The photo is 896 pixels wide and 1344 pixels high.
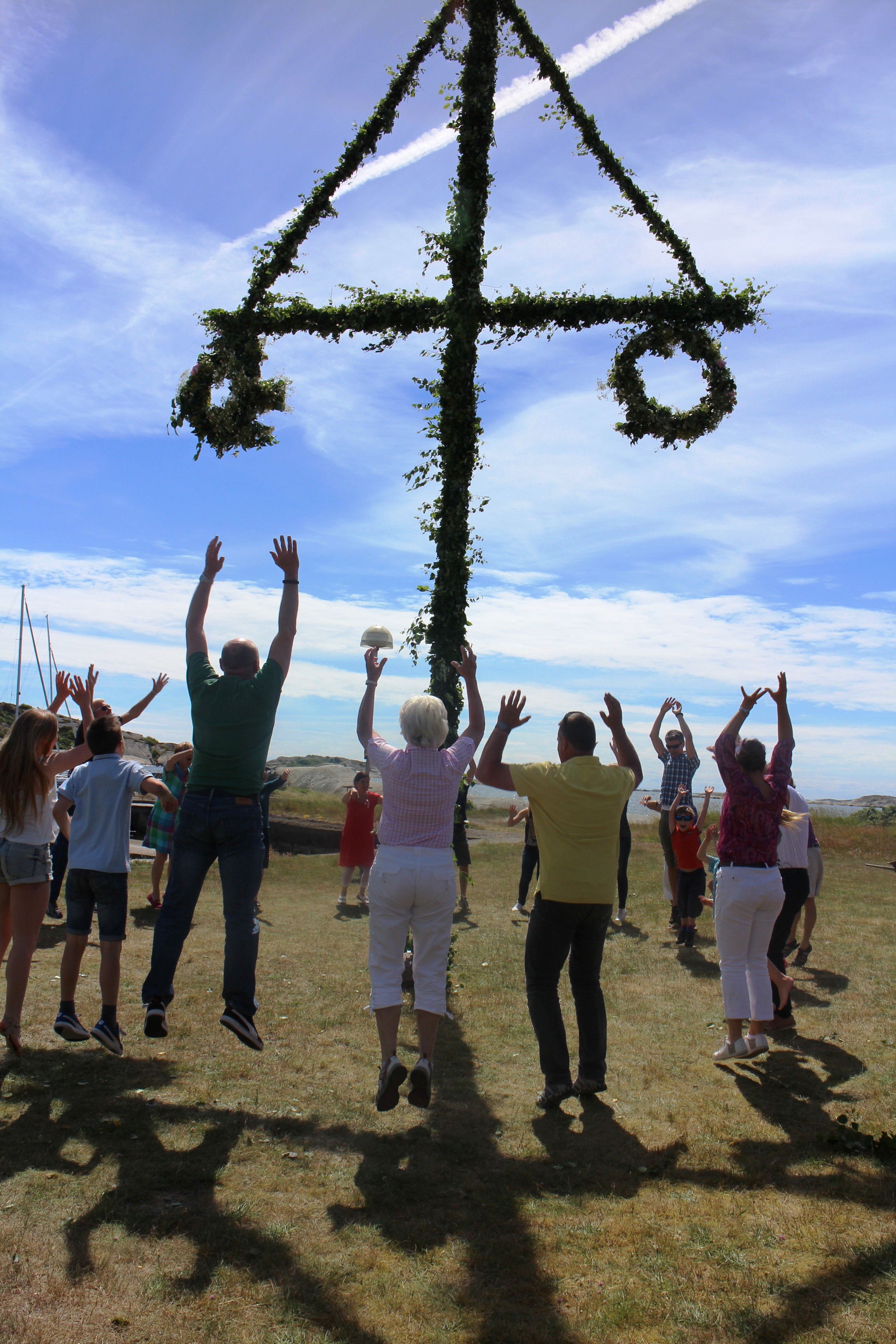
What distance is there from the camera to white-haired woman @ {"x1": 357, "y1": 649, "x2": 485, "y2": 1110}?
14.4 ft

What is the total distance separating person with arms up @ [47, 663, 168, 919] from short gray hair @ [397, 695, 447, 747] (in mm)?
2163

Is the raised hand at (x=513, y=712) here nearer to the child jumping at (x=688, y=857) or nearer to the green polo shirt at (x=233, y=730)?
the green polo shirt at (x=233, y=730)

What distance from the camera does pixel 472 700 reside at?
5047 millimetres

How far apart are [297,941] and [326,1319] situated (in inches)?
271

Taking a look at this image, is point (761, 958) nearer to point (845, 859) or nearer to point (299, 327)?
point (299, 327)

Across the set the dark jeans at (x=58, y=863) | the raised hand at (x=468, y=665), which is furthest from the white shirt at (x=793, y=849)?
the dark jeans at (x=58, y=863)

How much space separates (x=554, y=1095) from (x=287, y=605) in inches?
128

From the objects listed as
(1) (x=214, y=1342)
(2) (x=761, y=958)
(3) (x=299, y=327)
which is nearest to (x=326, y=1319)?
(1) (x=214, y=1342)

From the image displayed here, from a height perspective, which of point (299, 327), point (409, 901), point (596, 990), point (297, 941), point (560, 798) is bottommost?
point (297, 941)

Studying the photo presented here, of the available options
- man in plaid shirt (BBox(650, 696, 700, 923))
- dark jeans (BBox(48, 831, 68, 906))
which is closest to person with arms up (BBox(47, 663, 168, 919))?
dark jeans (BBox(48, 831, 68, 906))

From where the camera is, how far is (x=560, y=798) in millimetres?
4918

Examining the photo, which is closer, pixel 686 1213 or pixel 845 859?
pixel 686 1213

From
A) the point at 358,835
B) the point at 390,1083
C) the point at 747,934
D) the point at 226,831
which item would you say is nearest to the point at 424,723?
the point at 226,831

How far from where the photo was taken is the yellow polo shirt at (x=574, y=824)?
4910mm
